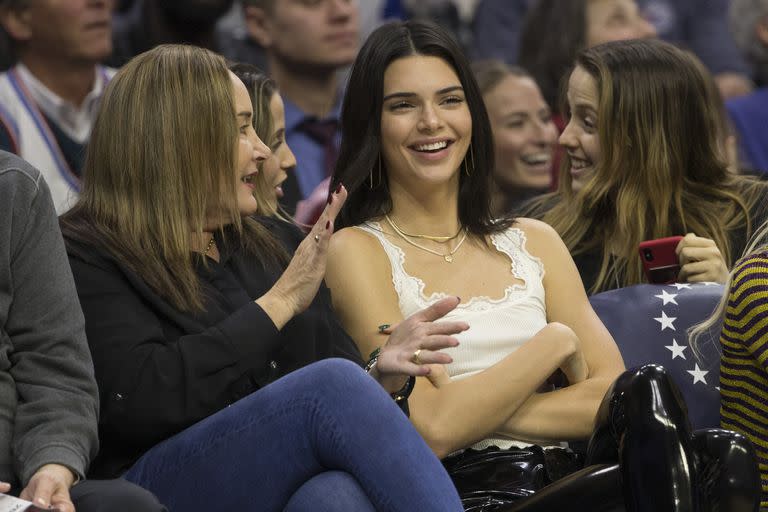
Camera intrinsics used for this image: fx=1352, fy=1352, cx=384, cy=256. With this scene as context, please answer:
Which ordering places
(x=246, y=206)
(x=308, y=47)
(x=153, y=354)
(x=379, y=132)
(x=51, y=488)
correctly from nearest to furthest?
(x=51, y=488)
(x=153, y=354)
(x=246, y=206)
(x=379, y=132)
(x=308, y=47)

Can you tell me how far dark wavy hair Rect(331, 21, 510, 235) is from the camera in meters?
3.13

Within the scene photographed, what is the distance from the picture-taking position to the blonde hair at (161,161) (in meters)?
2.67

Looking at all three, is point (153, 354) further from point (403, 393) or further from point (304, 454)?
point (403, 393)

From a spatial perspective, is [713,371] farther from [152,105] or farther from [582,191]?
[152,105]

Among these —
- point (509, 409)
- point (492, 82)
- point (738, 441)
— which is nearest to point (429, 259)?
point (509, 409)

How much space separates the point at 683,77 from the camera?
355cm

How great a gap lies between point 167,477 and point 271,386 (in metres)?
0.25

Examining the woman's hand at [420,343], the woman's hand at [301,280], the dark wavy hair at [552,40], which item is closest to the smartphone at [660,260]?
→ the woman's hand at [420,343]

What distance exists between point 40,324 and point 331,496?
23.4 inches

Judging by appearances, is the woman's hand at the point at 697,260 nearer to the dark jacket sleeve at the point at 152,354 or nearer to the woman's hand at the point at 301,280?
the woman's hand at the point at 301,280

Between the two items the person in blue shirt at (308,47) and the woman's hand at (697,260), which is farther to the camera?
the person in blue shirt at (308,47)

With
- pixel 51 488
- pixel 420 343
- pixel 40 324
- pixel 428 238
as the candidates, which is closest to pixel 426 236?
pixel 428 238

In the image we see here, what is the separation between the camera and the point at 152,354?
8.30 feet

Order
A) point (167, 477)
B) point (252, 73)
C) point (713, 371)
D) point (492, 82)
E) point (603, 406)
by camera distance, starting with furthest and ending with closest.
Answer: point (492, 82) → point (252, 73) → point (713, 371) → point (603, 406) → point (167, 477)
